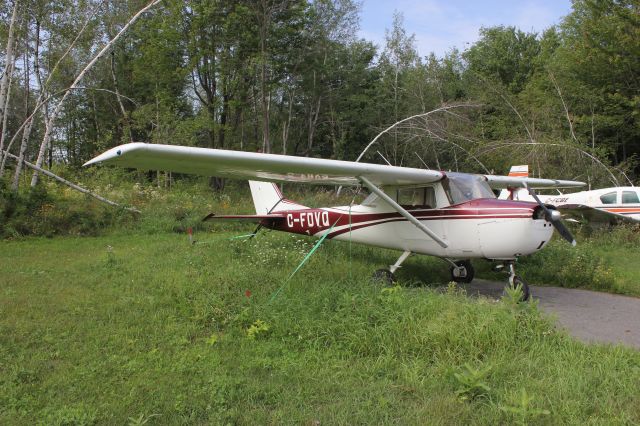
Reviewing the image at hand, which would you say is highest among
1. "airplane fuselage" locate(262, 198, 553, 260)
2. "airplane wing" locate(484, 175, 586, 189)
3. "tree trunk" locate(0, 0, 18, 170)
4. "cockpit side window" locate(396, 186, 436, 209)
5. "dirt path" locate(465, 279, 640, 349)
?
"tree trunk" locate(0, 0, 18, 170)

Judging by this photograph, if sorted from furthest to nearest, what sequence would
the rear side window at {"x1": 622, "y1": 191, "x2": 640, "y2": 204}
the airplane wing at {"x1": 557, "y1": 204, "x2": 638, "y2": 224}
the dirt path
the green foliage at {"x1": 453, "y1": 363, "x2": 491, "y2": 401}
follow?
the rear side window at {"x1": 622, "y1": 191, "x2": 640, "y2": 204} < the airplane wing at {"x1": 557, "y1": 204, "x2": 638, "y2": 224} < the dirt path < the green foliage at {"x1": 453, "y1": 363, "x2": 491, "y2": 401}

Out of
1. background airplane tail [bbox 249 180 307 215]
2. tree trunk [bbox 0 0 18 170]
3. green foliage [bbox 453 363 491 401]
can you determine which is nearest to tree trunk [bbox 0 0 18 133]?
tree trunk [bbox 0 0 18 170]

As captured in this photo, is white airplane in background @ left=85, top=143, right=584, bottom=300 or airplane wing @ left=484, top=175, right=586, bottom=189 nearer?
white airplane in background @ left=85, top=143, right=584, bottom=300

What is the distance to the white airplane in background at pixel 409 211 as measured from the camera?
5.73 m

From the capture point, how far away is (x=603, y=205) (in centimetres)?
1457

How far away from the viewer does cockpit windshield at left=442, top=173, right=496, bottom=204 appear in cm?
733

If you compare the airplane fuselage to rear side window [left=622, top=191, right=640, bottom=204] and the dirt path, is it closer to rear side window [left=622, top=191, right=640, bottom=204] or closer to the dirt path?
the dirt path

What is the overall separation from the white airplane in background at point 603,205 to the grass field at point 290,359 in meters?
9.21

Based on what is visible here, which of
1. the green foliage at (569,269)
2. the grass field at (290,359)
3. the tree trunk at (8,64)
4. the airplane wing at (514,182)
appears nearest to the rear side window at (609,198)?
the airplane wing at (514,182)

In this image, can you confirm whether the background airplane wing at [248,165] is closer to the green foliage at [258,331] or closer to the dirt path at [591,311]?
the green foliage at [258,331]

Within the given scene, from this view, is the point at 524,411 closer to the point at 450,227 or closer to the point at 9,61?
the point at 450,227

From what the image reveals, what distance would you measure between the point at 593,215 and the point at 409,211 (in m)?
8.39

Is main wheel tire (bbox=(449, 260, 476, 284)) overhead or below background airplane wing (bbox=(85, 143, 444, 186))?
below

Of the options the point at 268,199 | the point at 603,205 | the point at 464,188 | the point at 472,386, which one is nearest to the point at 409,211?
the point at 464,188
